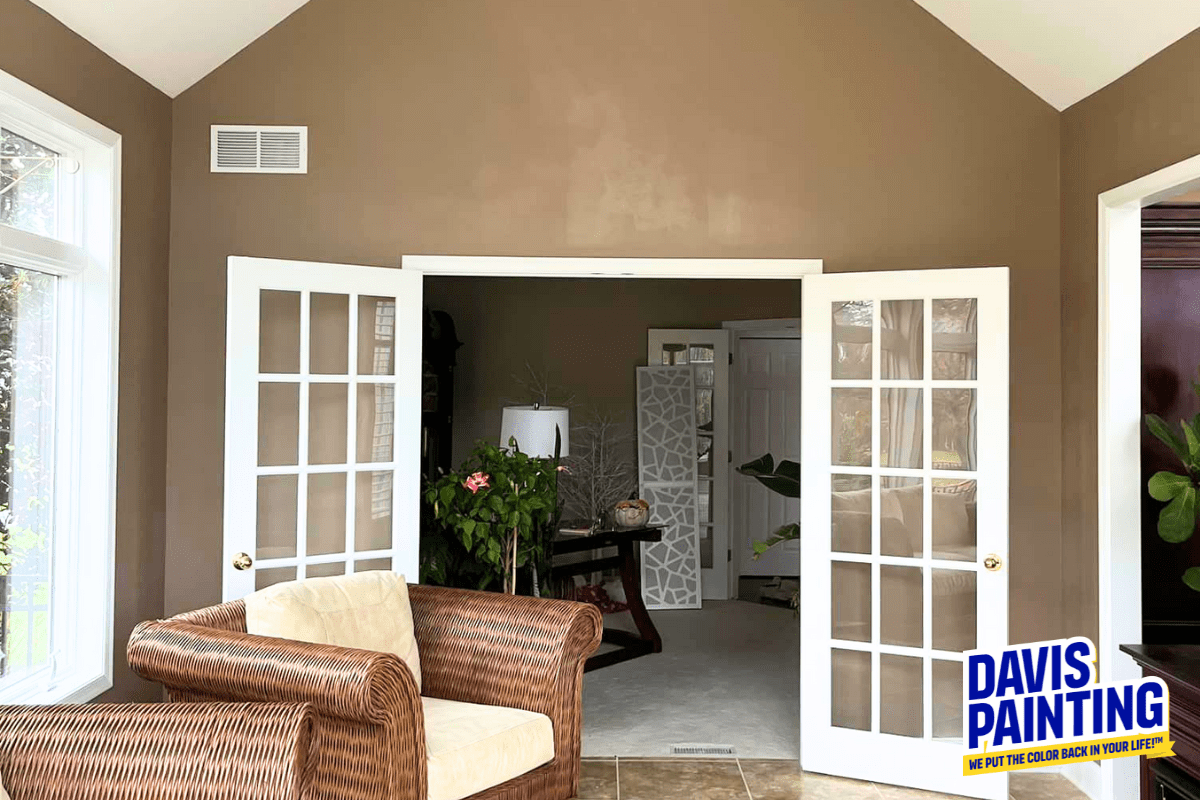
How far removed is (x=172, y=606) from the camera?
13.5 ft

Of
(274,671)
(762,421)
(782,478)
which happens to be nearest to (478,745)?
(274,671)

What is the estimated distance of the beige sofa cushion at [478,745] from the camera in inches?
113

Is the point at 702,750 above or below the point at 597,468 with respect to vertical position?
below

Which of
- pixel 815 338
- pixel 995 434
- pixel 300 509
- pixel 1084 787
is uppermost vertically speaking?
pixel 815 338

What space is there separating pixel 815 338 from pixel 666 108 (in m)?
1.10

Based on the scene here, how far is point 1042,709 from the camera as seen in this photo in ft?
11.2

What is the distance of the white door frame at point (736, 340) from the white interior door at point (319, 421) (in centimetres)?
394

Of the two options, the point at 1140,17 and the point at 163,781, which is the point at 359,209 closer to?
the point at 163,781

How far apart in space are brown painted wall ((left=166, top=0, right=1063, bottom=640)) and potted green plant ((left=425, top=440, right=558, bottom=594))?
36.1 inches

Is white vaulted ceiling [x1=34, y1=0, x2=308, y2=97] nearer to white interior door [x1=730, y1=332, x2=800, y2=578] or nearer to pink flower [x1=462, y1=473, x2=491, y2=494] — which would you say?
pink flower [x1=462, y1=473, x2=491, y2=494]

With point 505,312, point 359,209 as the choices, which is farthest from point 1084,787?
point 505,312

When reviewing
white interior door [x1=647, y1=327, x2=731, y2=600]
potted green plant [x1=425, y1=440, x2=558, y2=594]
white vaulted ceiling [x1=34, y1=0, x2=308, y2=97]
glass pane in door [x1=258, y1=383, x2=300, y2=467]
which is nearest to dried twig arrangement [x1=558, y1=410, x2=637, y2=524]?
white interior door [x1=647, y1=327, x2=731, y2=600]

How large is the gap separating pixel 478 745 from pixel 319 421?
59.3 inches

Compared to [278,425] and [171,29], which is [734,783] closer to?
[278,425]
